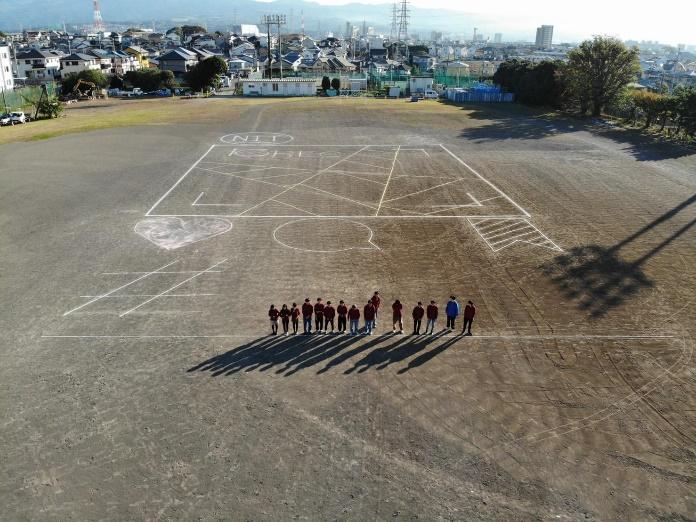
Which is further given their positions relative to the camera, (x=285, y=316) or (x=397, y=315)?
(x=397, y=315)

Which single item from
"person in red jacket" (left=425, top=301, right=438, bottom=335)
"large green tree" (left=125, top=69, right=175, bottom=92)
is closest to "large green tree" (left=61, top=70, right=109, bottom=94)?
"large green tree" (left=125, top=69, right=175, bottom=92)

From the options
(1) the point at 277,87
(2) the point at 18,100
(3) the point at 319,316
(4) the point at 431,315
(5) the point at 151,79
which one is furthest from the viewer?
(5) the point at 151,79

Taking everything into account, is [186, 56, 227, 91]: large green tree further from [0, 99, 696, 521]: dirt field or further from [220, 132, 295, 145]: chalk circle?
[0, 99, 696, 521]: dirt field

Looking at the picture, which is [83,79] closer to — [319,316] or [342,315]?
[319,316]

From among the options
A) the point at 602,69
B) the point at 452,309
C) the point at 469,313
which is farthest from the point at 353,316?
the point at 602,69

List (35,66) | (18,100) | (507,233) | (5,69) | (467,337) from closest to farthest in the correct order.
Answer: (467,337)
(507,233)
(18,100)
(5,69)
(35,66)

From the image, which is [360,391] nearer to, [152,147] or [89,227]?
[89,227]

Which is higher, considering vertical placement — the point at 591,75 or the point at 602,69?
the point at 602,69
